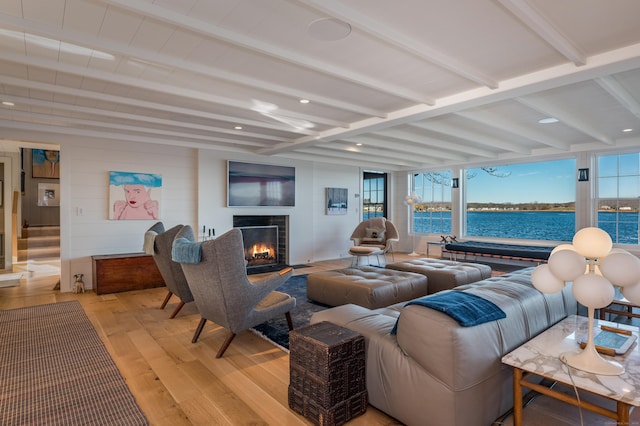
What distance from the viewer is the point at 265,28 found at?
92.6 inches

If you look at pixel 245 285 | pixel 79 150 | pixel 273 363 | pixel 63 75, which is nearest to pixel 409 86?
pixel 245 285

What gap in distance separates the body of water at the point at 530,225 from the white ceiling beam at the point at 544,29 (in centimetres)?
512

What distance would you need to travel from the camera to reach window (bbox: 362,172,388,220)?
10.1 meters

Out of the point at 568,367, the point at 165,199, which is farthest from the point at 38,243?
the point at 568,367

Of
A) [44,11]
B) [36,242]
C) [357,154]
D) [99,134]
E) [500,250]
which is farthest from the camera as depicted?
[36,242]

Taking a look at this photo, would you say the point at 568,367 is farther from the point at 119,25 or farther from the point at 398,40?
the point at 119,25

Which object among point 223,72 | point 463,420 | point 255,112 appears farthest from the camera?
point 255,112

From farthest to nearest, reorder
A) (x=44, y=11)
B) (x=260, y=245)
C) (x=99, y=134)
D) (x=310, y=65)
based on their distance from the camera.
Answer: (x=260, y=245) → (x=99, y=134) → (x=310, y=65) → (x=44, y=11)

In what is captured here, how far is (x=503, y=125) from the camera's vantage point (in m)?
4.90

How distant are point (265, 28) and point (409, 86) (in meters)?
1.66

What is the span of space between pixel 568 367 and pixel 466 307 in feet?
1.62

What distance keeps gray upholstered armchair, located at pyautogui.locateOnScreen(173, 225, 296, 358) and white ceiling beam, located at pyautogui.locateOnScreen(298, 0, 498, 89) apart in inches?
66.4

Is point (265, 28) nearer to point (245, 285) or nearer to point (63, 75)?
point (245, 285)

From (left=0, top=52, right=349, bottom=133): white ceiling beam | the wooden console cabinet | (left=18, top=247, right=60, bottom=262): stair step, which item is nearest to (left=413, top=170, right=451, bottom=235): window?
(left=0, top=52, right=349, bottom=133): white ceiling beam
